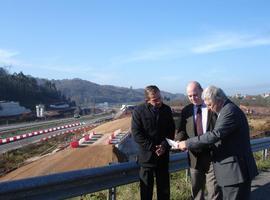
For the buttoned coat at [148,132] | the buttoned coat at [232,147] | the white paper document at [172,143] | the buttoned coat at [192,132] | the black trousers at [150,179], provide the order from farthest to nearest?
the black trousers at [150,179] → the buttoned coat at [148,132] → the buttoned coat at [192,132] → the white paper document at [172,143] → the buttoned coat at [232,147]

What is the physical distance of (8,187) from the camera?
5.60 metres

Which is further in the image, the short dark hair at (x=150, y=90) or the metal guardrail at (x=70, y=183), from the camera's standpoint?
the short dark hair at (x=150, y=90)

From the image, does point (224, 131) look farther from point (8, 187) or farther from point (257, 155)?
point (257, 155)

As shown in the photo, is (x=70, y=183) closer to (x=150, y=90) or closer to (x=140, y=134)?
(x=140, y=134)

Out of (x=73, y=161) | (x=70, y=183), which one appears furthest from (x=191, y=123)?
(x=73, y=161)

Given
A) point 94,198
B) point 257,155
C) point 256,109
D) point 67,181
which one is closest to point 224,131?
point 67,181

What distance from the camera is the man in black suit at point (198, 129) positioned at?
673 centimetres

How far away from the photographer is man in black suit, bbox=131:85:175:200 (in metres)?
6.97

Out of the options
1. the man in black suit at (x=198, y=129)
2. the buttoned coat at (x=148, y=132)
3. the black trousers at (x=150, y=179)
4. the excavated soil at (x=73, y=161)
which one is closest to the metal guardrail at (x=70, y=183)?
the black trousers at (x=150, y=179)

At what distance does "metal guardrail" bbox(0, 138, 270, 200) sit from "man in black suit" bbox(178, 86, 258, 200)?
5.79ft

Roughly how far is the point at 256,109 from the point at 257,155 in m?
63.1

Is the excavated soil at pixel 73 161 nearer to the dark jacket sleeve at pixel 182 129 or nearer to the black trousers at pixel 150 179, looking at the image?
the black trousers at pixel 150 179

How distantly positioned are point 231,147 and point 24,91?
472 ft

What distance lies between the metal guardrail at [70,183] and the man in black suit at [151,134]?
0.40m
